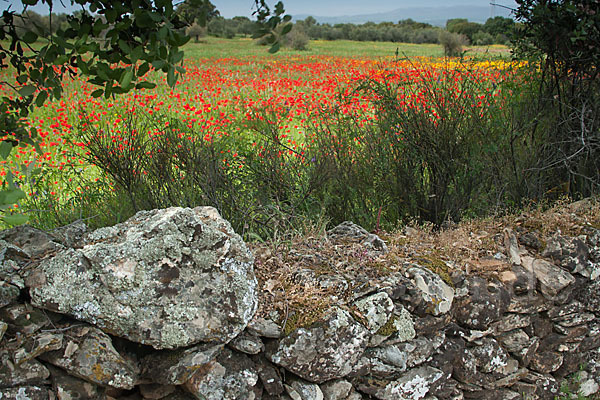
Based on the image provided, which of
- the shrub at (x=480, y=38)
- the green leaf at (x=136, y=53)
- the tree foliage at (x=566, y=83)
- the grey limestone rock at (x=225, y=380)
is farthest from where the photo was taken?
the shrub at (x=480, y=38)

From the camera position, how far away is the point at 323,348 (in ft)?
7.14

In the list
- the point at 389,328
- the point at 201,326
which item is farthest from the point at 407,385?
the point at 201,326

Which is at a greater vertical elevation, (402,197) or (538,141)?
(538,141)

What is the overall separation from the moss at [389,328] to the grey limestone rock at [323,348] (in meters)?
0.13

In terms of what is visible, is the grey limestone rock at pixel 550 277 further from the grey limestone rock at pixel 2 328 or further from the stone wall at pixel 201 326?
the grey limestone rock at pixel 2 328

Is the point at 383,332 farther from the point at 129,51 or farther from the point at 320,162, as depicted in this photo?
the point at 129,51

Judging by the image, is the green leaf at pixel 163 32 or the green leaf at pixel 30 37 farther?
the green leaf at pixel 30 37

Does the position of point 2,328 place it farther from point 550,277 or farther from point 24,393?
point 550,277

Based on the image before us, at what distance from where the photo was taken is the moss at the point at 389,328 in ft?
7.75

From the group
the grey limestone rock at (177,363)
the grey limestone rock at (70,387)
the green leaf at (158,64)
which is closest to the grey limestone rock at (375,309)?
the grey limestone rock at (177,363)

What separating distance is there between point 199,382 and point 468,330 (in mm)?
1472

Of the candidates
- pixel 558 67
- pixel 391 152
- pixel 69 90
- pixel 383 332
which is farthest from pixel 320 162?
pixel 69 90

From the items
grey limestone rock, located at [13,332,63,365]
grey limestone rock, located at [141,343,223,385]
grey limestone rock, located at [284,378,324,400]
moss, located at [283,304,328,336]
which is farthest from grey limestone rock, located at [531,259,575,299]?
grey limestone rock, located at [13,332,63,365]

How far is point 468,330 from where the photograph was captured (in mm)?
2672
